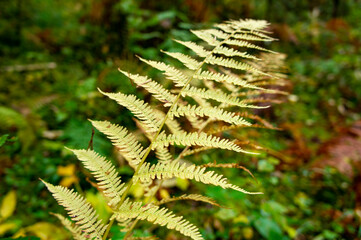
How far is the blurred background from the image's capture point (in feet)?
5.73

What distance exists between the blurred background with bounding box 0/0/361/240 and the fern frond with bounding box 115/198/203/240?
44 centimetres

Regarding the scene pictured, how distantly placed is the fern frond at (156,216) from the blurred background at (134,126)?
1.45 ft

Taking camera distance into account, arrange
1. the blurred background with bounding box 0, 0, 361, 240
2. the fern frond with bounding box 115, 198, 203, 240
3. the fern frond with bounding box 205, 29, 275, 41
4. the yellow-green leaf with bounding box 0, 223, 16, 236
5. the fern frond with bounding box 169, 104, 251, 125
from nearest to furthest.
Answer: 1. the fern frond with bounding box 115, 198, 203, 240
2. the fern frond with bounding box 169, 104, 251, 125
3. the fern frond with bounding box 205, 29, 275, 41
4. the yellow-green leaf with bounding box 0, 223, 16, 236
5. the blurred background with bounding box 0, 0, 361, 240

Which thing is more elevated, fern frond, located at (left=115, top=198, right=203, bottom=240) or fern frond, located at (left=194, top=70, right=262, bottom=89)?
fern frond, located at (left=194, top=70, right=262, bottom=89)

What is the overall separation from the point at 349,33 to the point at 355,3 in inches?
177

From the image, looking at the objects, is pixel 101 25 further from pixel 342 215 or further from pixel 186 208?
pixel 342 215

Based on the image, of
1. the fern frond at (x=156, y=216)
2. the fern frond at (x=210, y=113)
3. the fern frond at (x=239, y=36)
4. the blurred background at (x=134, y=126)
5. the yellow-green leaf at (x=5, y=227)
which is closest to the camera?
the fern frond at (x=156, y=216)

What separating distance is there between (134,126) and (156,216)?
152 centimetres

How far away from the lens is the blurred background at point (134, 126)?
5.73ft

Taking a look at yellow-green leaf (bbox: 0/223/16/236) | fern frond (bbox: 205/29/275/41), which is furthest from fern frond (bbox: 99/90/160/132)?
yellow-green leaf (bbox: 0/223/16/236)

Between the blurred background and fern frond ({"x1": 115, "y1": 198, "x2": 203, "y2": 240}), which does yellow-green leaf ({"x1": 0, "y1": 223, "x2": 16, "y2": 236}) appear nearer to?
the blurred background

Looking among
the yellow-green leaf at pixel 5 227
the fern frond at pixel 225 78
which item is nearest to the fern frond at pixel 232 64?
the fern frond at pixel 225 78

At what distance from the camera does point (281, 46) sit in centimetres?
525

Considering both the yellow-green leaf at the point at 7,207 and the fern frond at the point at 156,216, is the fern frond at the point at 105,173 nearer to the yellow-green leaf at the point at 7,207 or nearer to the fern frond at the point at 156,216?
the fern frond at the point at 156,216
